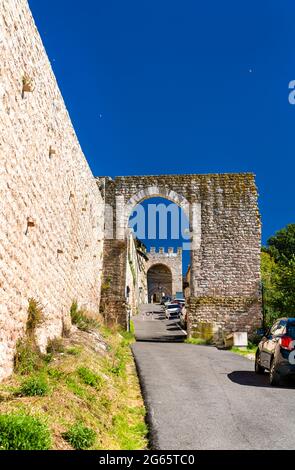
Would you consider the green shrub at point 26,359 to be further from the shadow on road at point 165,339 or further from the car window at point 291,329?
the shadow on road at point 165,339

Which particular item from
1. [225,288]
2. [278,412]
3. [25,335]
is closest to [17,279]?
[25,335]

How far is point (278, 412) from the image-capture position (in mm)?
5766

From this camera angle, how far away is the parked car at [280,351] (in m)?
7.35

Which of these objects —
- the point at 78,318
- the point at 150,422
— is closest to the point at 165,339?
the point at 78,318

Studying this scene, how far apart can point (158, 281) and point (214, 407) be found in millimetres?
52369

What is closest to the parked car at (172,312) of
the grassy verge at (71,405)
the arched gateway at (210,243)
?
the arched gateway at (210,243)

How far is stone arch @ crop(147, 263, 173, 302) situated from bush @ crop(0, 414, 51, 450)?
176 feet

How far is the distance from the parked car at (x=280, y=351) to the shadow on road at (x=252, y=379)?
0.73 ft

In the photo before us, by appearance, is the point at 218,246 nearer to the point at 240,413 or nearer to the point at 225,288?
the point at 225,288

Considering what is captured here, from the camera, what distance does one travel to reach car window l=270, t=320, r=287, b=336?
804 cm

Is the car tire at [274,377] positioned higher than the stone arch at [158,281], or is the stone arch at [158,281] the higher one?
the stone arch at [158,281]

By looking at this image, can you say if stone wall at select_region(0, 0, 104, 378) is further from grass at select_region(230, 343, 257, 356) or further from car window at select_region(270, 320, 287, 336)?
grass at select_region(230, 343, 257, 356)
